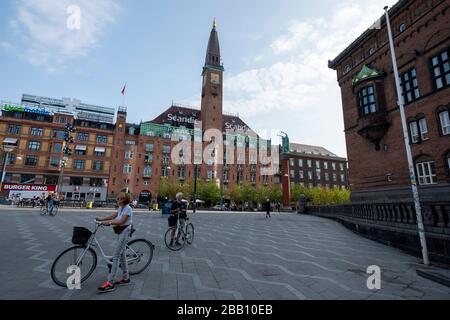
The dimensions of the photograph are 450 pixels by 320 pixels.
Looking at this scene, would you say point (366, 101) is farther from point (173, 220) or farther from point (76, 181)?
point (76, 181)

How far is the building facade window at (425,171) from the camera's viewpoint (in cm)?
1759

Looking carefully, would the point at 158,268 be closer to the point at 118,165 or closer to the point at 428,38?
the point at 428,38

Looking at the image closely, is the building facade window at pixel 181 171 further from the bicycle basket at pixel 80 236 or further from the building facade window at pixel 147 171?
the bicycle basket at pixel 80 236

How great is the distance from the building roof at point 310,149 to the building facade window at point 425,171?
58.6 metres

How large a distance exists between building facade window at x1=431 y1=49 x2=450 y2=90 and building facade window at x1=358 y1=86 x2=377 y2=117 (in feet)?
14.6

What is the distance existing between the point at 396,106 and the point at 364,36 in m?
8.37

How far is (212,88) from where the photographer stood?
69.5 m

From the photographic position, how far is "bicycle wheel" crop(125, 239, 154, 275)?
5395 mm

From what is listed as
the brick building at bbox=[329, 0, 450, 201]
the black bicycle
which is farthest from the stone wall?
the black bicycle

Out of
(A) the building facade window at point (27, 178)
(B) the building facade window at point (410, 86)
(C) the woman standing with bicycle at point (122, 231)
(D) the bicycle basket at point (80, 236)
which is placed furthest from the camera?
(A) the building facade window at point (27, 178)

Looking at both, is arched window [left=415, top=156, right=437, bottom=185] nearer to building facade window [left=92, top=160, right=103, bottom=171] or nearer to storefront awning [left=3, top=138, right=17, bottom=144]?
building facade window [left=92, top=160, right=103, bottom=171]

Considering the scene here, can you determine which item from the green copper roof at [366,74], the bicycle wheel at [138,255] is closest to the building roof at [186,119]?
the green copper roof at [366,74]

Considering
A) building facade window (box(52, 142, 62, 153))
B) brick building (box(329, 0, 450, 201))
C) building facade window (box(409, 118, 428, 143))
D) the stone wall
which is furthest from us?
building facade window (box(52, 142, 62, 153))
